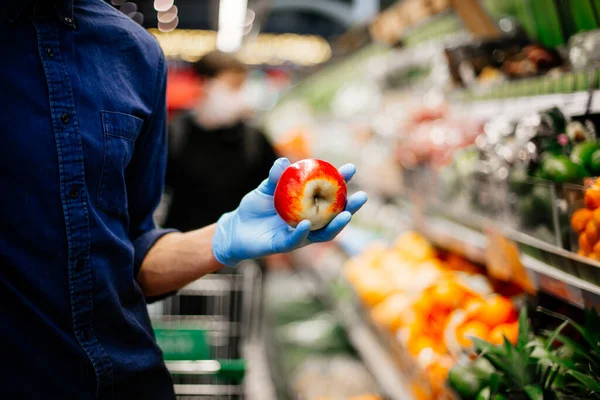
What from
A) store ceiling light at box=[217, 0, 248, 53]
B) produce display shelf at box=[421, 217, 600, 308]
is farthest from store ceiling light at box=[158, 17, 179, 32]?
produce display shelf at box=[421, 217, 600, 308]

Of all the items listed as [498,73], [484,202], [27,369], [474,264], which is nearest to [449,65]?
[498,73]

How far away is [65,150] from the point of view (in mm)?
1196

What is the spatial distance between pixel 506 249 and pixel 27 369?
1159 mm

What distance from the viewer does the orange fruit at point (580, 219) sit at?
4.30ft

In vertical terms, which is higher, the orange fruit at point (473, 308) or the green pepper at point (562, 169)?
the green pepper at point (562, 169)

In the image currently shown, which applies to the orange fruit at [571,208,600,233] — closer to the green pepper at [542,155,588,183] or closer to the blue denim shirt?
the green pepper at [542,155,588,183]

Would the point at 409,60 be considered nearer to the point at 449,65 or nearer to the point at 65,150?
the point at 449,65

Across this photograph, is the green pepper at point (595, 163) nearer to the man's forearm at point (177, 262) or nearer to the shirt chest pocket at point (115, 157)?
the man's forearm at point (177, 262)

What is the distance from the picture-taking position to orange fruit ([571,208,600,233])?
1.31 metres

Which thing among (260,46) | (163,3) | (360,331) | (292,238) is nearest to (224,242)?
(292,238)

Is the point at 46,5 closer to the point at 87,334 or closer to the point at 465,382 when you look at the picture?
the point at 87,334

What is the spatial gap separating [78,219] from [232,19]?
7.47 metres

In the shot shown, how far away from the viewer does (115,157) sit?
1304 millimetres

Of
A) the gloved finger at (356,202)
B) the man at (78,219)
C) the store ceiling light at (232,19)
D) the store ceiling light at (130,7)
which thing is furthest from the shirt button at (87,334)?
the store ceiling light at (232,19)
